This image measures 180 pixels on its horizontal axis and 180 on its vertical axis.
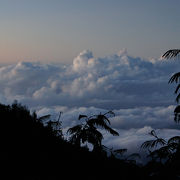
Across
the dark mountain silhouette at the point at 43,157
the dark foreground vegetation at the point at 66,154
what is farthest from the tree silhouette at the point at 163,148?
the dark mountain silhouette at the point at 43,157

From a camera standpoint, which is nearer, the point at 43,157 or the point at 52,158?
the point at 43,157

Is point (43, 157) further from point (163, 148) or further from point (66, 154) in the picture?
point (163, 148)

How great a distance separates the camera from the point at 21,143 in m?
8.94

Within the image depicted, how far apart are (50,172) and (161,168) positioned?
303 cm

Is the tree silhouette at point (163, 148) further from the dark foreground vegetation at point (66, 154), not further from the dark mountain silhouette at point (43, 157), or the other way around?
the dark mountain silhouette at point (43, 157)

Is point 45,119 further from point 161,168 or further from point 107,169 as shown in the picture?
point 161,168

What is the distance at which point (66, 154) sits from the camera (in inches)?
376

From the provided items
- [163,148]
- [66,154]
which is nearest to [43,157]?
[66,154]

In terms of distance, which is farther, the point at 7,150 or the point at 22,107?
the point at 22,107

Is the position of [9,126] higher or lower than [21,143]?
higher

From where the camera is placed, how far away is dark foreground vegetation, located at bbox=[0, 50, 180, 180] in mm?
6863

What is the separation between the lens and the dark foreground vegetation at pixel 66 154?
686 cm

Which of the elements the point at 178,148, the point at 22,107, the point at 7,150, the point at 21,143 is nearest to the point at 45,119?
the point at 22,107

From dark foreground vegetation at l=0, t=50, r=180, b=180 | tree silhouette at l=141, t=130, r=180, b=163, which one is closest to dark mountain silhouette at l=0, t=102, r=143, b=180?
dark foreground vegetation at l=0, t=50, r=180, b=180
